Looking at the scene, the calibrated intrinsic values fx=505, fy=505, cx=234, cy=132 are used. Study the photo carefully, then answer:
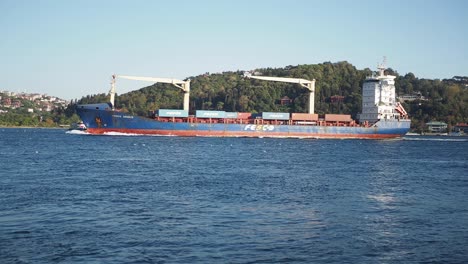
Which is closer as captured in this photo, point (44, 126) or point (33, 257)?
point (33, 257)

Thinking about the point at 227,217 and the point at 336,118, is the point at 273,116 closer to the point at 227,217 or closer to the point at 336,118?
the point at 336,118

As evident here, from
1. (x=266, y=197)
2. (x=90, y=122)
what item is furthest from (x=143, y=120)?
(x=266, y=197)

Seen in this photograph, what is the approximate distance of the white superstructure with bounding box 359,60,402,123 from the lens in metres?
94.5

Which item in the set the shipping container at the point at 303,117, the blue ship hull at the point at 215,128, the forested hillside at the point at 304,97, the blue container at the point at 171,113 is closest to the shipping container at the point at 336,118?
the blue ship hull at the point at 215,128

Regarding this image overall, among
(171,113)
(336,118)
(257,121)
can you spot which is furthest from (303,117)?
(171,113)

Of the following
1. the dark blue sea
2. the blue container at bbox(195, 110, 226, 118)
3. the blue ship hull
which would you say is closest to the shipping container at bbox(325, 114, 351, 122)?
the blue ship hull

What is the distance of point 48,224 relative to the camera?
16.1 meters

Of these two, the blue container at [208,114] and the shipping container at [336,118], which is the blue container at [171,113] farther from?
the shipping container at [336,118]

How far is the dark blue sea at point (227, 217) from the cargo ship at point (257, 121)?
156 feet

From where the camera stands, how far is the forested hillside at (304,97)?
164875 millimetres

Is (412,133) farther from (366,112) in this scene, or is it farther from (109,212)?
(109,212)

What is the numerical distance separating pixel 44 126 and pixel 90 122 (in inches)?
4067

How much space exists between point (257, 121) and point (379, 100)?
2483cm

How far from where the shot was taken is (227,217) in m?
17.7
